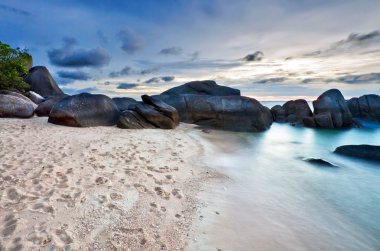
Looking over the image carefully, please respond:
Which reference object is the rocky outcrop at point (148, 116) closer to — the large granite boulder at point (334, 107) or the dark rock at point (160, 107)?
the dark rock at point (160, 107)

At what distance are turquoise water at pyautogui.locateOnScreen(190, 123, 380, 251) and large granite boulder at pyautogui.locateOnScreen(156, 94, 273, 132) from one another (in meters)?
7.08

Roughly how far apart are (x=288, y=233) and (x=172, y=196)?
→ 2.30 meters

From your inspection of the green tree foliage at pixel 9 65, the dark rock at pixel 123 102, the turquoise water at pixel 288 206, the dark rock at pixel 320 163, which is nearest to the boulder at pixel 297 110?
the turquoise water at pixel 288 206

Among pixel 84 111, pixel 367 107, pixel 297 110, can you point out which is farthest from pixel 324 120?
pixel 84 111

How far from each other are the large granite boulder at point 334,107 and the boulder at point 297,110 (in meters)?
2.19

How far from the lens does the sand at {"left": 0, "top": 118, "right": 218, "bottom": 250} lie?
336 cm

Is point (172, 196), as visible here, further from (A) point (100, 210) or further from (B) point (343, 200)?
(B) point (343, 200)

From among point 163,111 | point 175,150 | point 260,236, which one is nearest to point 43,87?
point 163,111

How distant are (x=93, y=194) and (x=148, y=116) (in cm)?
870

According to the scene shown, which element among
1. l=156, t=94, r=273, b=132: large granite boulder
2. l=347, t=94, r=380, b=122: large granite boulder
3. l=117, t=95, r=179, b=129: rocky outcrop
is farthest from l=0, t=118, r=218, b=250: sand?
l=347, t=94, r=380, b=122: large granite boulder

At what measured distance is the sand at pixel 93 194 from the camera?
3.36m

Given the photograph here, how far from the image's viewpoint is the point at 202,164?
7.65 m

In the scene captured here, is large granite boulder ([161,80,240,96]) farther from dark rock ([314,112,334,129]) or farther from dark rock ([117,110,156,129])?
dark rock ([117,110,156,129])

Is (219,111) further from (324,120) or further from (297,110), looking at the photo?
(297,110)
